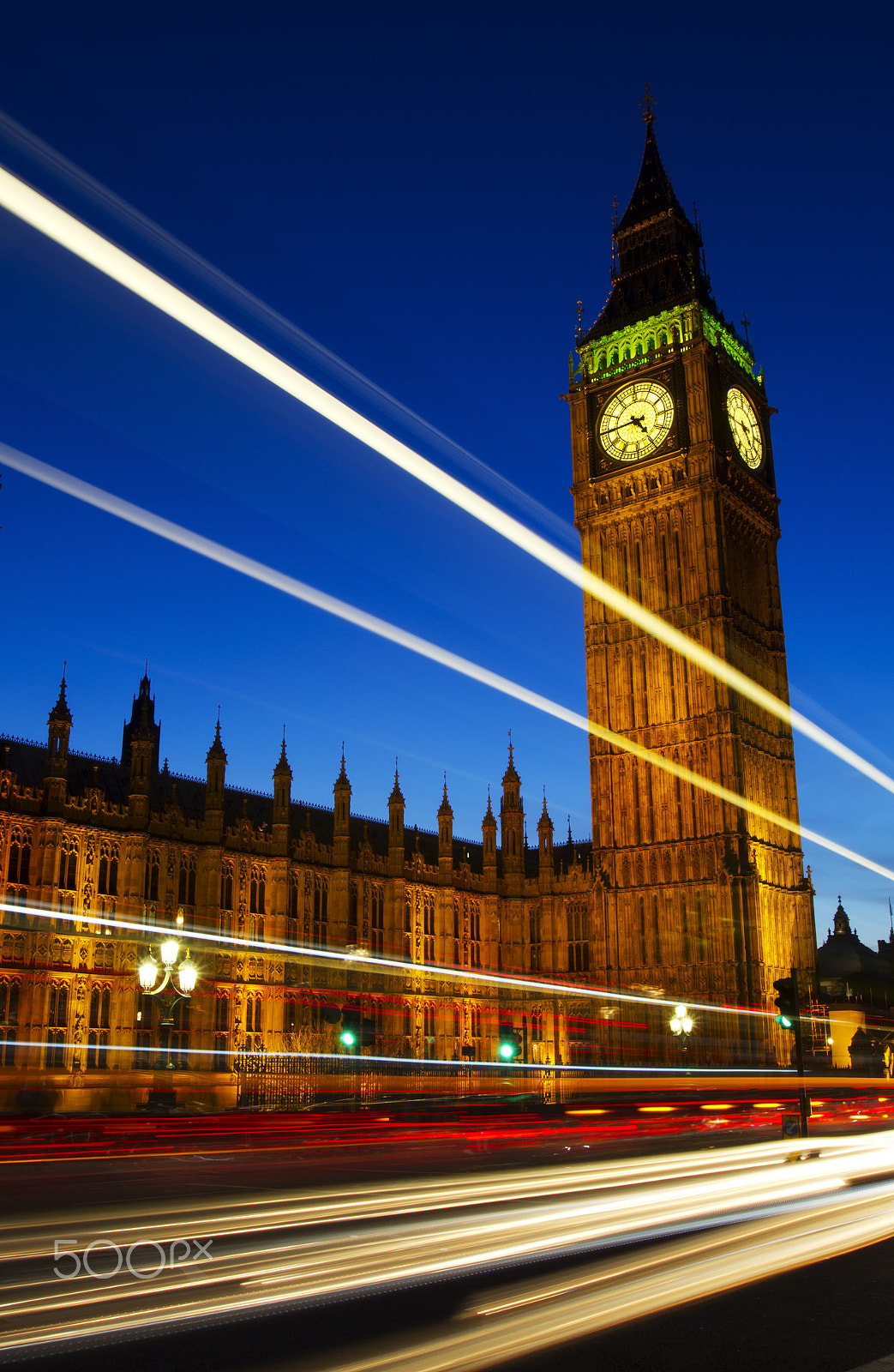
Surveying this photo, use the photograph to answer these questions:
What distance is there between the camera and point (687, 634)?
58.9 m

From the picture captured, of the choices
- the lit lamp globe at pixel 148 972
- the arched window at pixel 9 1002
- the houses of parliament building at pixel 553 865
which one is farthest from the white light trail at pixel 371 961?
the lit lamp globe at pixel 148 972

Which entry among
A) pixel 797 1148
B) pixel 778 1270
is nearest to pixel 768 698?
pixel 797 1148

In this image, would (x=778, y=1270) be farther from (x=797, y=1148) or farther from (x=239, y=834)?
(x=239, y=834)

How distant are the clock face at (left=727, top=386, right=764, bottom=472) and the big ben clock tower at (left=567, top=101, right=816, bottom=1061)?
0.53ft

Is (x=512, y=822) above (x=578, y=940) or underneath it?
above

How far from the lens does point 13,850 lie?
3981cm

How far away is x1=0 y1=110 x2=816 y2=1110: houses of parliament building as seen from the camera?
40.4m

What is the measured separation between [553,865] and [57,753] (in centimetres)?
2876

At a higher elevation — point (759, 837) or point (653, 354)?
point (653, 354)

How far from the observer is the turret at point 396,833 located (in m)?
52.8

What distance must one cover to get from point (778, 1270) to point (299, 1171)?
32.5 ft

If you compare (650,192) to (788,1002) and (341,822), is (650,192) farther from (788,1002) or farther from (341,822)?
(788,1002)

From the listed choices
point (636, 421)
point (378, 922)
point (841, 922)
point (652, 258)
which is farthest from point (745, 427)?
point (841, 922)

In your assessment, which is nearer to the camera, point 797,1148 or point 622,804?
point 797,1148
